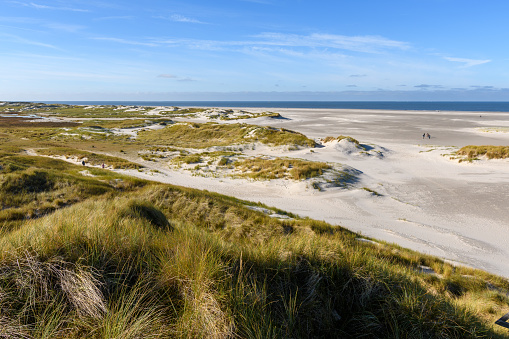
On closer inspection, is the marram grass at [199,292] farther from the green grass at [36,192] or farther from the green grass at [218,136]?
the green grass at [218,136]

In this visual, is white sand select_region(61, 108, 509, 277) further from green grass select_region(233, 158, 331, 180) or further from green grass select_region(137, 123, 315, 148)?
green grass select_region(137, 123, 315, 148)

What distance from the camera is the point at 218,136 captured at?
50.9 metres

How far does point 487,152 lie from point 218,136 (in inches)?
1519

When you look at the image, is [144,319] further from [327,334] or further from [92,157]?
[92,157]

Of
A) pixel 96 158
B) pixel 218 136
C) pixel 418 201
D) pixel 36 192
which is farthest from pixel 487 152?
pixel 96 158

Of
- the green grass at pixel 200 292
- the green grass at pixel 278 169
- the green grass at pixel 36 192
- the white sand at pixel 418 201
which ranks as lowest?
the white sand at pixel 418 201

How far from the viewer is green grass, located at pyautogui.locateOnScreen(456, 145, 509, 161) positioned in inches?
1045

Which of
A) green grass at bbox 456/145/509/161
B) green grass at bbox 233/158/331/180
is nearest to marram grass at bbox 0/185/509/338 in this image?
green grass at bbox 233/158/331/180

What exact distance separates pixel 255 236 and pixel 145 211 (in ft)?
12.8

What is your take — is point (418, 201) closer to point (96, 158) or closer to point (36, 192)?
point (36, 192)

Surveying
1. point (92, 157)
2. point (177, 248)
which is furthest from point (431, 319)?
point (92, 157)

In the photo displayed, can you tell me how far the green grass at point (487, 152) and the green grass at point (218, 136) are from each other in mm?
16950

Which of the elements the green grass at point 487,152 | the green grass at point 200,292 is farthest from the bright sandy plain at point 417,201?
the green grass at point 200,292

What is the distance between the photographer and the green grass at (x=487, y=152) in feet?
87.0
